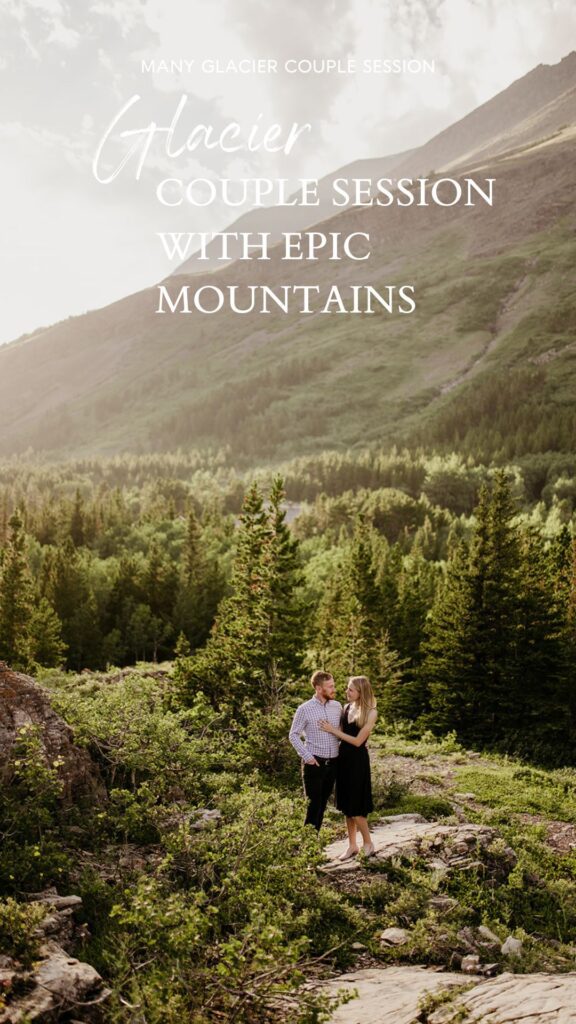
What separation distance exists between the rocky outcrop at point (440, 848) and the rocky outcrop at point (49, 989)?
4418 millimetres

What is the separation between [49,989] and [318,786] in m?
5.31

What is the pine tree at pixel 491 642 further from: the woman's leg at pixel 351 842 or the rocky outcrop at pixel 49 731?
the rocky outcrop at pixel 49 731

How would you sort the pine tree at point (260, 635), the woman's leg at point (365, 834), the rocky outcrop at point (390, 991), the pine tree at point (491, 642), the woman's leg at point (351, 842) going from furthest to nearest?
the pine tree at point (491, 642) < the pine tree at point (260, 635) < the woman's leg at point (365, 834) < the woman's leg at point (351, 842) < the rocky outcrop at point (390, 991)

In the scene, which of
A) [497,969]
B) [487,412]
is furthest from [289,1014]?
[487,412]

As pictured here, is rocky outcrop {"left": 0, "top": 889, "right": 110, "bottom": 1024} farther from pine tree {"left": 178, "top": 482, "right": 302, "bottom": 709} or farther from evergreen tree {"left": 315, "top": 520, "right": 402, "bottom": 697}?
Result: evergreen tree {"left": 315, "top": 520, "right": 402, "bottom": 697}

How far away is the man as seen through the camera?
10719 mm

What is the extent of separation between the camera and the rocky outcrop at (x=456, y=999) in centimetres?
640

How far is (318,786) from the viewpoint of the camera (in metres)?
10.8

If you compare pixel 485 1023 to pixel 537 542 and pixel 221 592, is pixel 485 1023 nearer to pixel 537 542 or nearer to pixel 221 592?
pixel 537 542

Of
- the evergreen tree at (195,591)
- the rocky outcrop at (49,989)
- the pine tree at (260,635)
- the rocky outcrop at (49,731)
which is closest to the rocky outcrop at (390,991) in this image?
the rocky outcrop at (49,989)

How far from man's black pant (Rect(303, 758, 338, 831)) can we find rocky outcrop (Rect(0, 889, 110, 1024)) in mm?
4532

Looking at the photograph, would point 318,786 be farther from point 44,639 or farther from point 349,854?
point 44,639

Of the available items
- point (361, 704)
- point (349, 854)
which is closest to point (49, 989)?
point (349, 854)

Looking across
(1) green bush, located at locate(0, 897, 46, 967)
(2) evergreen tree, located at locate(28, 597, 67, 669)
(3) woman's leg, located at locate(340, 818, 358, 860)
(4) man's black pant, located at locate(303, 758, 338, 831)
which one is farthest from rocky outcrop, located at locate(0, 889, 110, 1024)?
(2) evergreen tree, located at locate(28, 597, 67, 669)
